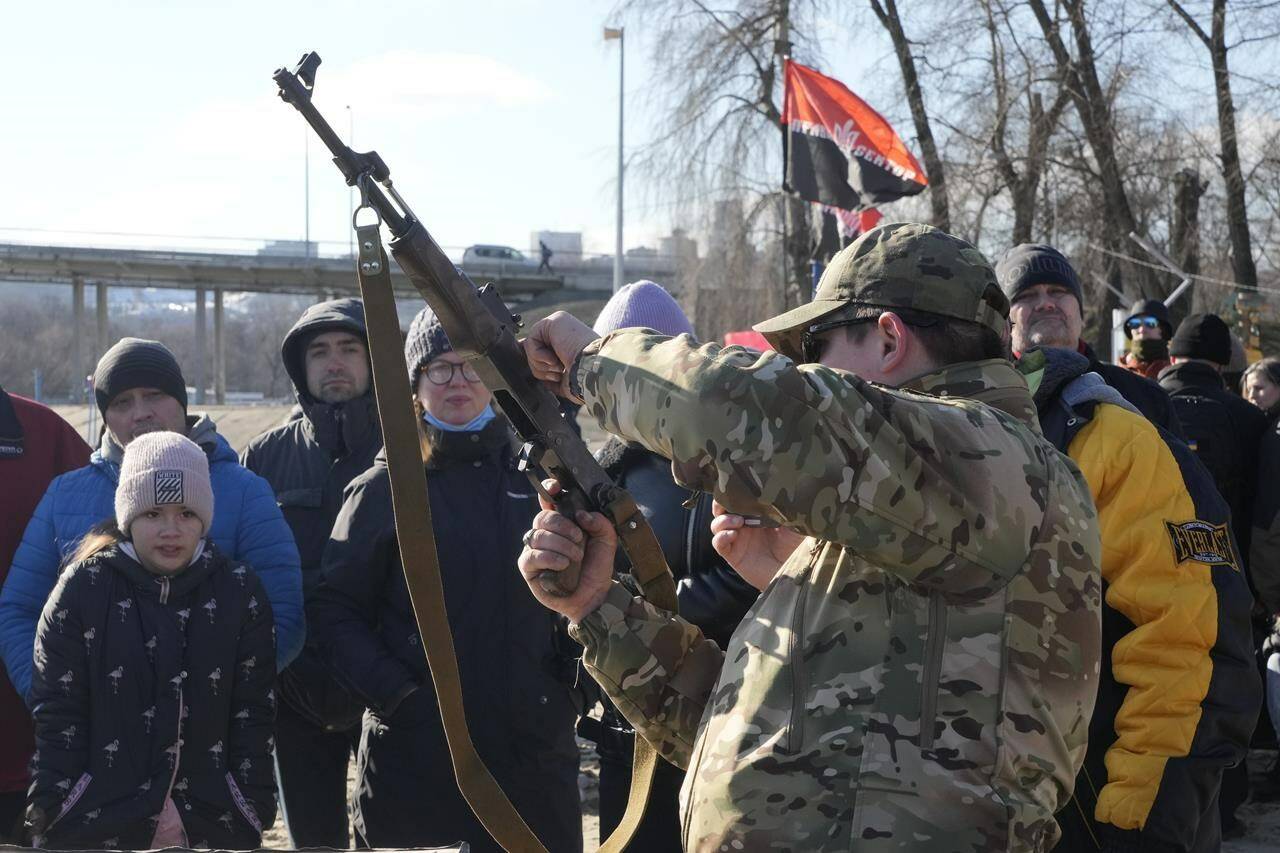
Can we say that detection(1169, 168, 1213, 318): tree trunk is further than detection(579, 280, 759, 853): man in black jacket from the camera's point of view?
Yes

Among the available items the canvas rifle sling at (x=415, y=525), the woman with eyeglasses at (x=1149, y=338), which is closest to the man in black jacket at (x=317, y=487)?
the canvas rifle sling at (x=415, y=525)

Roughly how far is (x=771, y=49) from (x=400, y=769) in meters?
19.4

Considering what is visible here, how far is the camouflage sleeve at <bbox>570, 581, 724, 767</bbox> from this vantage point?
2.25 m

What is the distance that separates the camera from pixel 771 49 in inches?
840

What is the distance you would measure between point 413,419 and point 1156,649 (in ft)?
5.67

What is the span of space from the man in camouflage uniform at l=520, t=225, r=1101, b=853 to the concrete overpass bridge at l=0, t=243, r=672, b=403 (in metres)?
51.8

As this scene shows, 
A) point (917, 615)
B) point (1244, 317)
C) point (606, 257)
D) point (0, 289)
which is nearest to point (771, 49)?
point (1244, 317)

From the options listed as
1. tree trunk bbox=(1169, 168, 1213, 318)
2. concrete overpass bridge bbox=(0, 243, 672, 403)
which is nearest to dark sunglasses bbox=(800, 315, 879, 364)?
tree trunk bbox=(1169, 168, 1213, 318)

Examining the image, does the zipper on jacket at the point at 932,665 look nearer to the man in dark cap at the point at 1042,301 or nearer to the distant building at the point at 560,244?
the man in dark cap at the point at 1042,301

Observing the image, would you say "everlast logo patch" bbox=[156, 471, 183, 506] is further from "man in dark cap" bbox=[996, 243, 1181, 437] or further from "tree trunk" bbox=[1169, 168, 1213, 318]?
"tree trunk" bbox=[1169, 168, 1213, 318]

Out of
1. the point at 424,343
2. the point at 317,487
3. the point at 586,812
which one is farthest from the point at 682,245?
the point at 424,343

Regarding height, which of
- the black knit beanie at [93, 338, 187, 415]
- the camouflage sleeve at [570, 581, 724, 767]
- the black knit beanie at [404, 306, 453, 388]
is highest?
the black knit beanie at [404, 306, 453, 388]

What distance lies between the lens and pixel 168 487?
143 inches

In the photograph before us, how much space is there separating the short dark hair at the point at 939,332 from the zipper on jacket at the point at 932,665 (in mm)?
377
